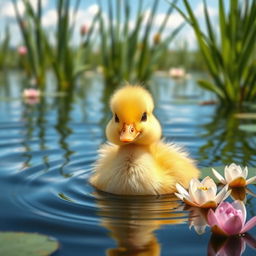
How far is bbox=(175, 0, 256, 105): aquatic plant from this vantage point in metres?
5.73

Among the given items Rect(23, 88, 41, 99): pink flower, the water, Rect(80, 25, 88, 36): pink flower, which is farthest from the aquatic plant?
Rect(80, 25, 88, 36): pink flower

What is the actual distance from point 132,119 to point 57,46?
6.68 m

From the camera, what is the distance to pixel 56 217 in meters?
2.51

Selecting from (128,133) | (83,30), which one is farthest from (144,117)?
(83,30)

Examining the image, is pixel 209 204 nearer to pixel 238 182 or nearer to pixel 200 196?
pixel 200 196

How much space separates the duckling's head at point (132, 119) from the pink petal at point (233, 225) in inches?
31.7

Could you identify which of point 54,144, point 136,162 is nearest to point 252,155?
point 136,162

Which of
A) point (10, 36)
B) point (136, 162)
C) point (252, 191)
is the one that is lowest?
point (252, 191)

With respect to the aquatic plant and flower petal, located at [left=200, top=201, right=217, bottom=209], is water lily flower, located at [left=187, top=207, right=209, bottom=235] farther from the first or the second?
the aquatic plant

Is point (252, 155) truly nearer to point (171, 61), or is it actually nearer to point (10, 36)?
point (10, 36)

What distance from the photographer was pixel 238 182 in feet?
10.2

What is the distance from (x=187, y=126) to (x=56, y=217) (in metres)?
3.40

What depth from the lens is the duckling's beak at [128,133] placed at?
2.76 metres

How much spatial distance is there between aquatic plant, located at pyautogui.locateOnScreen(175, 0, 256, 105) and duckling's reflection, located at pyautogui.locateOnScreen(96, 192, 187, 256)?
3187mm
